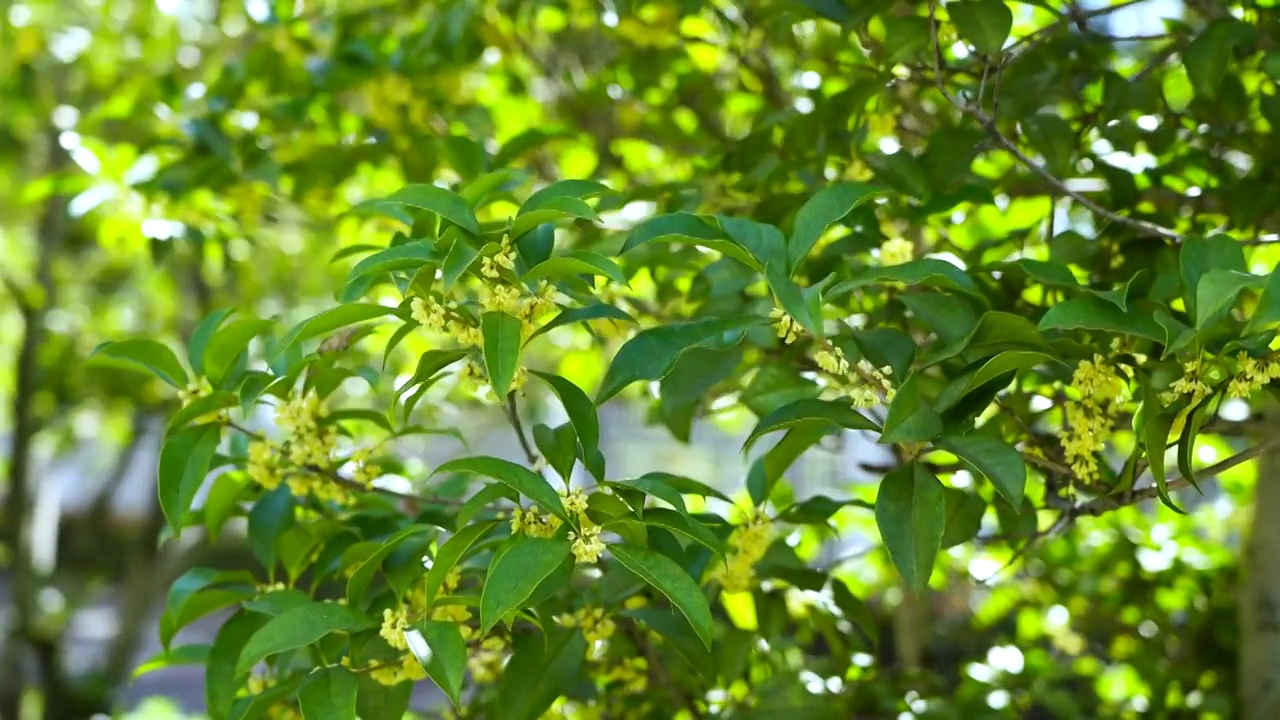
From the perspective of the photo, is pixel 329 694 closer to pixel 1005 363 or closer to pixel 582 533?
pixel 582 533

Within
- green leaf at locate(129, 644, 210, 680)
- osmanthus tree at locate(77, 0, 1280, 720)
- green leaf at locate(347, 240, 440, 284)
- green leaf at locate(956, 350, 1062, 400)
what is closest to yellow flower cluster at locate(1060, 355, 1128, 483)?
osmanthus tree at locate(77, 0, 1280, 720)

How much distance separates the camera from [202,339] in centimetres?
88

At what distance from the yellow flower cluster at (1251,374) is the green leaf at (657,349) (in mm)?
277

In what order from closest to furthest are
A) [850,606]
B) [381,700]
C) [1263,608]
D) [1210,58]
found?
1. [381,700]
2. [1210,58]
3. [850,606]
4. [1263,608]

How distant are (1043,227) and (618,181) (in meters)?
0.57

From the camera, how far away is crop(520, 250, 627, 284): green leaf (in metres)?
0.66

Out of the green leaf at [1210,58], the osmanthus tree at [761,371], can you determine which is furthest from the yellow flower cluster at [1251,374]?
the green leaf at [1210,58]

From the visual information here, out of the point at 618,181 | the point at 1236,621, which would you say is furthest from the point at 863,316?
the point at 1236,621

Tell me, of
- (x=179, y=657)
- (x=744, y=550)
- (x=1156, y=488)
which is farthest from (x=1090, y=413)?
(x=179, y=657)

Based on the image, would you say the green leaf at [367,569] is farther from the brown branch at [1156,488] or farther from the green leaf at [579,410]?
the brown branch at [1156,488]

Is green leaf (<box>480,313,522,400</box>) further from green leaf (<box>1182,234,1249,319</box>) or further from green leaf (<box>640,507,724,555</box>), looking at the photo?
green leaf (<box>1182,234,1249,319</box>)

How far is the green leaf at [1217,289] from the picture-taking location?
60 cm

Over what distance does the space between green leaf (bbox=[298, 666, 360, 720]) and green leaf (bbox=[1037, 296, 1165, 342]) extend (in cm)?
47

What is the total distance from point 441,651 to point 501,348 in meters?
0.19
